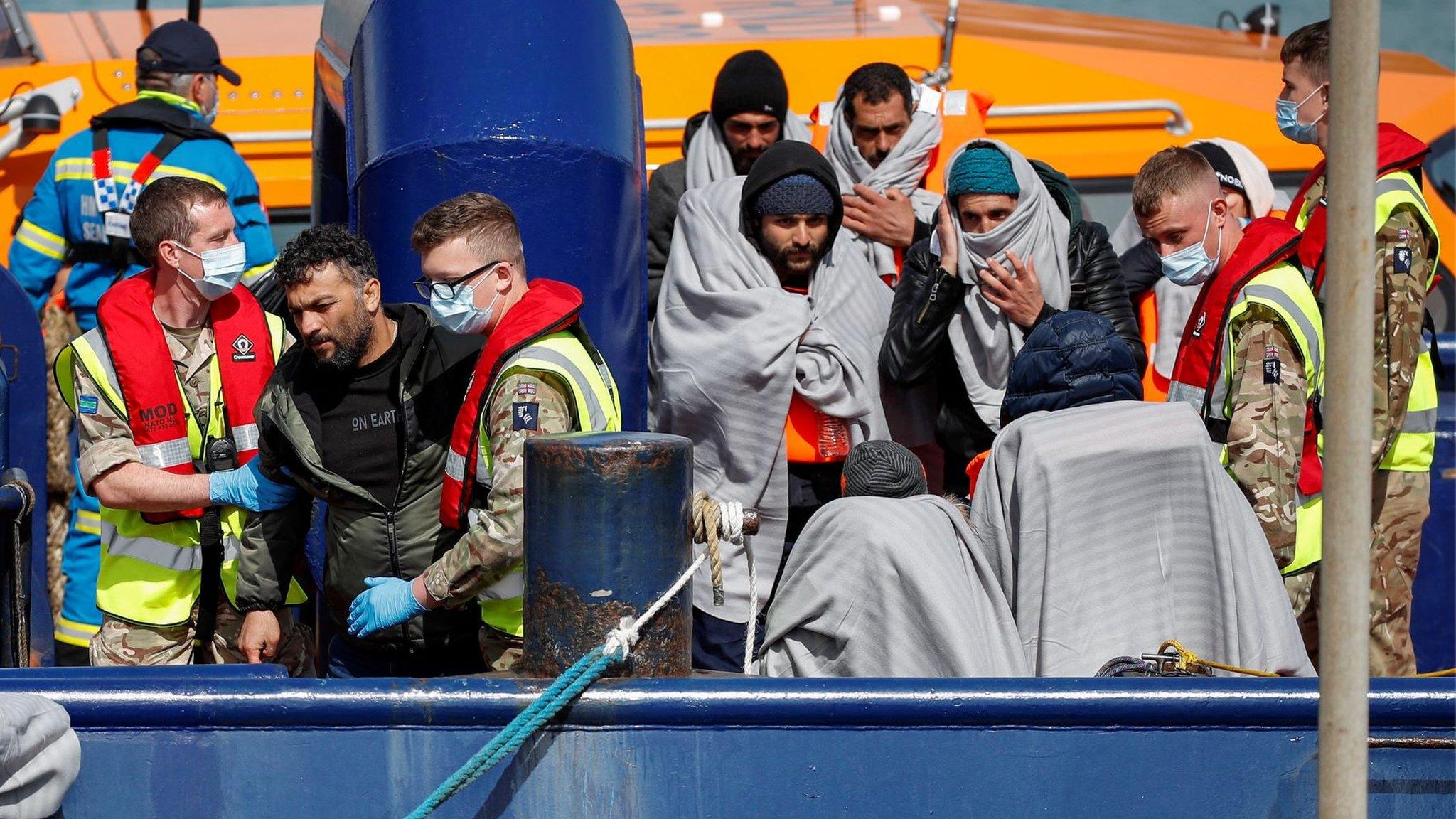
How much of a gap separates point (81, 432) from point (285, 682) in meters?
1.41

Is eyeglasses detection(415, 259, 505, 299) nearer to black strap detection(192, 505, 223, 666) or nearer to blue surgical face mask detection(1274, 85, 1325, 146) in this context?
black strap detection(192, 505, 223, 666)

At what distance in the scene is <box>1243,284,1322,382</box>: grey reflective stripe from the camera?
3295 millimetres

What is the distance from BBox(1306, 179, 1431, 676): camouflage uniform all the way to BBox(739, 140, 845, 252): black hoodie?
1.22 metres

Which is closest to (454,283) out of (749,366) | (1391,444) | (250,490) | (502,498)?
(502,498)

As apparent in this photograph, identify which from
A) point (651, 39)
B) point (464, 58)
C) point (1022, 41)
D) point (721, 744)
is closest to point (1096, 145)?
point (1022, 41)

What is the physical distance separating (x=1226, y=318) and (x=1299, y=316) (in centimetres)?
17

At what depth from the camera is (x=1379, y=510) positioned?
371 cm

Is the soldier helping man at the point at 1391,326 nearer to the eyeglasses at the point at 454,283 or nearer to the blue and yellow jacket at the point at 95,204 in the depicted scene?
the eyeglasses at the point at 454,283

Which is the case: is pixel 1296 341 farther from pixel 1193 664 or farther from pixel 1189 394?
pixel 1193 664

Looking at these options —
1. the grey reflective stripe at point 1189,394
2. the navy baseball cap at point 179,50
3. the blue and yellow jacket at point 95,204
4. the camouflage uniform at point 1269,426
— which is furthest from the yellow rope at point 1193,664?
the navy baseball cap at point 179,50

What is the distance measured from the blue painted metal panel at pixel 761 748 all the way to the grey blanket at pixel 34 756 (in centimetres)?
6

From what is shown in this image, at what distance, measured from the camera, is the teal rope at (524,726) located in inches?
92.6

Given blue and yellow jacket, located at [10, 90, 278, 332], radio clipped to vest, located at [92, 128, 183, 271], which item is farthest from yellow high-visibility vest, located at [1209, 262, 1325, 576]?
radio clipped to vest, located at [92, 128, 183, 271]

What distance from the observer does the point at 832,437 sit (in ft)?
13.2
